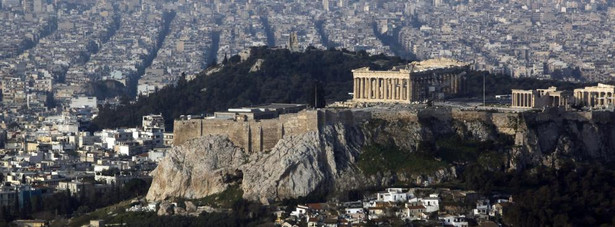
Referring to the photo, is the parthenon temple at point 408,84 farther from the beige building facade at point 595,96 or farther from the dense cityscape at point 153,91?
the beige building facade at point 595,96

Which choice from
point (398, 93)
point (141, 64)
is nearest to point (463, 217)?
point (398, 93)

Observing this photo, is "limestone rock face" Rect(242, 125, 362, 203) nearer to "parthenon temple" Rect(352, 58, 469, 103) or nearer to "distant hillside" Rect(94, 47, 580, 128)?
"parthenon temple" Rect(352, 58, 469, 103)

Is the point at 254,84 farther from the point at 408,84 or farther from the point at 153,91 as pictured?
the point at 153,91

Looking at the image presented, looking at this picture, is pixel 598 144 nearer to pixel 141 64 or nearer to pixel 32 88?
pixel 32 88

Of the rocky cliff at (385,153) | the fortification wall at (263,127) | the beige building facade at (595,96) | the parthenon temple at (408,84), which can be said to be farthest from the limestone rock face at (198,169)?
the beige building facade at (595,96)

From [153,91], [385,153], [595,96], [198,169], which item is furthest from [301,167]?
[153,91]

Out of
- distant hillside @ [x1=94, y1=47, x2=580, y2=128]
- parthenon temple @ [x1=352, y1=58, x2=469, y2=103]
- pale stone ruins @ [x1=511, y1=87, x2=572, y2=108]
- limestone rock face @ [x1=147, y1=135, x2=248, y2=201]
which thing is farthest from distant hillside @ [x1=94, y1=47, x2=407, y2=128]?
limestone rock face @ [x1=147, y1=135, x2=248, y2=201]
